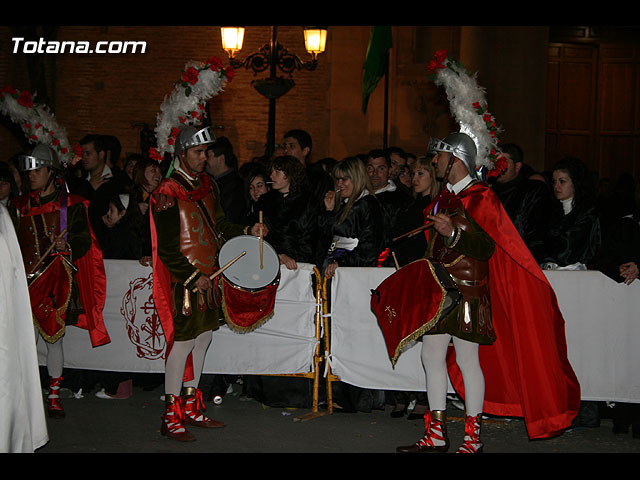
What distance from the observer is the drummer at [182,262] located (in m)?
5.82

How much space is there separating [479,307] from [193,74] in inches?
106

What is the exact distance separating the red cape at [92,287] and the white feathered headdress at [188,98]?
3.22 feet

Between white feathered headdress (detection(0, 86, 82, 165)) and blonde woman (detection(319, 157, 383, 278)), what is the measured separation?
90.4 inches

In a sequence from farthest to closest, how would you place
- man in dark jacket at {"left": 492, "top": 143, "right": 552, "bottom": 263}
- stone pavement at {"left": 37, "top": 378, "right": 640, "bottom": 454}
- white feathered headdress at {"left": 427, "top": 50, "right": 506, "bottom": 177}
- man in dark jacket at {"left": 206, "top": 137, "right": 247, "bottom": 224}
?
man in dark jacket at {"left": 206, "top": 137, "right": 247, "bottom": 224} < man in dark jacket at {"left": 492, "top": 143, "right": 552, "bottom": 263} < stone pavement at {"left": 37, "top": 378, "right": 640, "bottom": 454} < white feathered headdress at {"left": 427, "top": 50, "right": 506, "bottom": 177}

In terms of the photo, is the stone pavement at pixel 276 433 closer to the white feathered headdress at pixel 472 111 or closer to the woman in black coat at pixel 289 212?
the woman in black coat at pixel 289 212

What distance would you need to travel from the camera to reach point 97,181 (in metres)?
8.25

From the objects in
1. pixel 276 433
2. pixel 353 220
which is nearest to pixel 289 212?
pixel 353 220

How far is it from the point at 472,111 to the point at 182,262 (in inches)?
88.8

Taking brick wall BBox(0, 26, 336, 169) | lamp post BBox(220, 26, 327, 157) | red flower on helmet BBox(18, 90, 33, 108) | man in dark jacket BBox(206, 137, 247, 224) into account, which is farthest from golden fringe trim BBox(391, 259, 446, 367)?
brick wall BBox(0, 26, 336, 169)

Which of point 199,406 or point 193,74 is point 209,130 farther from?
point 199,406

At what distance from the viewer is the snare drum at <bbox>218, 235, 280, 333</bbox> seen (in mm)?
5934

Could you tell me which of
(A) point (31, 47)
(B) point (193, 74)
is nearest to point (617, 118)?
(A) point (31, 47)

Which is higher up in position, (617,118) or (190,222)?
Result: (617,118)

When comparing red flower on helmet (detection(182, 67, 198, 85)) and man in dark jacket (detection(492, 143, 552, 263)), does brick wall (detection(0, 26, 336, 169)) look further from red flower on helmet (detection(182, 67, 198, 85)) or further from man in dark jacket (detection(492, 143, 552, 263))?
red flower on helmet (detection(182, 67, 198, 85))
